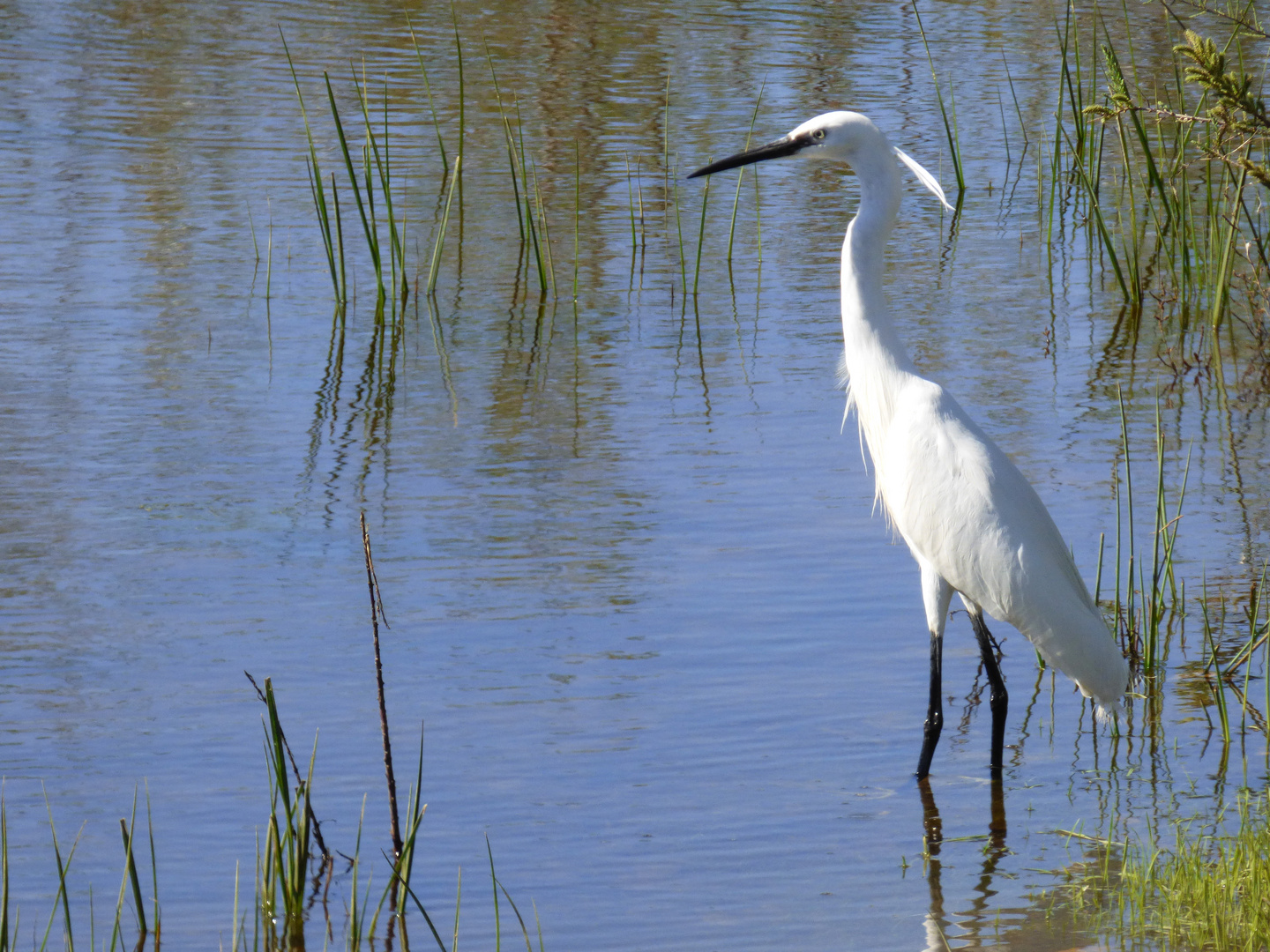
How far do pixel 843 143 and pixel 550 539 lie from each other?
168 centimetres

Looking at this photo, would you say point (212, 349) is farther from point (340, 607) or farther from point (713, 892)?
point (713, 892)

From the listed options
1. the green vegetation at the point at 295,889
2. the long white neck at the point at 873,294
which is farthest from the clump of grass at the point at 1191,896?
the long white neck at the point at 873,294

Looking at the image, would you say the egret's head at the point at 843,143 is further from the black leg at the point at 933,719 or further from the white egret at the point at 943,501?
the black leg at the point at 933,719

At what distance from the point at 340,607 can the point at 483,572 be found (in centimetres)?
48

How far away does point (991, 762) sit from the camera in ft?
12.6

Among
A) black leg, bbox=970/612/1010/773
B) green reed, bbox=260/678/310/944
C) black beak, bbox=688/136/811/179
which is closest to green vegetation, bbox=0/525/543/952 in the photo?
green reed, bbox=260/678/310/944

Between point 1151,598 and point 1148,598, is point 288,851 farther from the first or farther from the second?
point 1148,598

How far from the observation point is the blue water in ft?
11.1

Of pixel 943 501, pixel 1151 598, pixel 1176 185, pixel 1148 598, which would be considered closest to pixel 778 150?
pixel 943 501

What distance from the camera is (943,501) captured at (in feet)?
12.7

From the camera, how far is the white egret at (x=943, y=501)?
378 cm

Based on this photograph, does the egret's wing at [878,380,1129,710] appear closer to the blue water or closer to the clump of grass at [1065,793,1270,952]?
the blue water

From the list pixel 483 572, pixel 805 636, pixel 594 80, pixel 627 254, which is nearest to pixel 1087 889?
pixel 805 636

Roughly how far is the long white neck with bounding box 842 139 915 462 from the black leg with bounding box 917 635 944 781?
0.64 m
